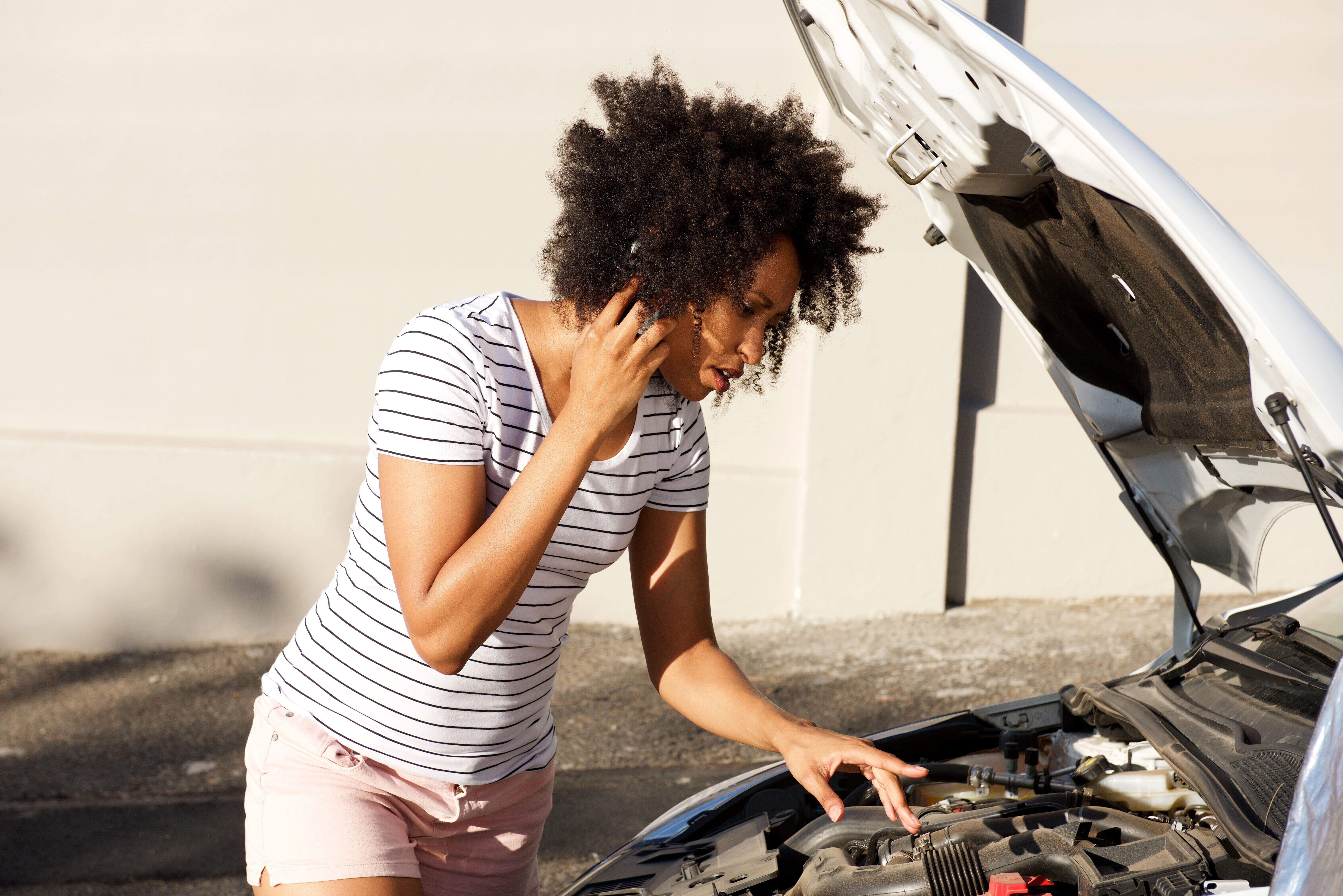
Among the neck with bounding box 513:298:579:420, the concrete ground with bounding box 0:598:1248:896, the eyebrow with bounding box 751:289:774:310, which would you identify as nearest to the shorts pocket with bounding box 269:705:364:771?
the neck with bounding box 513:298:579:420

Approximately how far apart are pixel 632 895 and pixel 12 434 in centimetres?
444

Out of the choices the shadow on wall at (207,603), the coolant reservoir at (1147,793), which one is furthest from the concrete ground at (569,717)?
the coolant reservoir at (1147,793)

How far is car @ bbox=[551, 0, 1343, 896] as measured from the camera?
1304mm

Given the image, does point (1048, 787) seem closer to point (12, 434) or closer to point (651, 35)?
point (651, 35)

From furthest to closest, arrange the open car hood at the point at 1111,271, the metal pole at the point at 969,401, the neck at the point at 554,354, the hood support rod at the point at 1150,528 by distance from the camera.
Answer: the metal pole at the point at 969,401, the hood support rod at the point at 1150,528, the neck at the point at 554,354, the open car hood at the point at 1111,271

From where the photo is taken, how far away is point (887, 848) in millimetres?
1782

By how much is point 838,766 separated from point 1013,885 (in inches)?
13.2

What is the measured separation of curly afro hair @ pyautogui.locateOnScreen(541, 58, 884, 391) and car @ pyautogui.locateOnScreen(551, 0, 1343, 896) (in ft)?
0.60

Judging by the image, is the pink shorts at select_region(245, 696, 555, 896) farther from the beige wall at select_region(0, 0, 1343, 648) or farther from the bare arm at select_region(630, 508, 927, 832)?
the beige wall at select_region(0, 0, 1343, 648)

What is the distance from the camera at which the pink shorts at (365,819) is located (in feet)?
5.32

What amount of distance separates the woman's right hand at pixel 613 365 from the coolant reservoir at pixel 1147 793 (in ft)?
3.69

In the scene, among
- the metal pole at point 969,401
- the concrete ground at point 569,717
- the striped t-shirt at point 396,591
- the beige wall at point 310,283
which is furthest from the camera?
the metal pole at point 969,401

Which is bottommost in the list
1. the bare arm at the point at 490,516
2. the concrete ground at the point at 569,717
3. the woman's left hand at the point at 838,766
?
the concrete ground at the point at 569,717

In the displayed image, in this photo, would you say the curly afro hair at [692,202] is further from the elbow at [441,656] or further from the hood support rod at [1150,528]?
the hood support rod at [1150,528]
